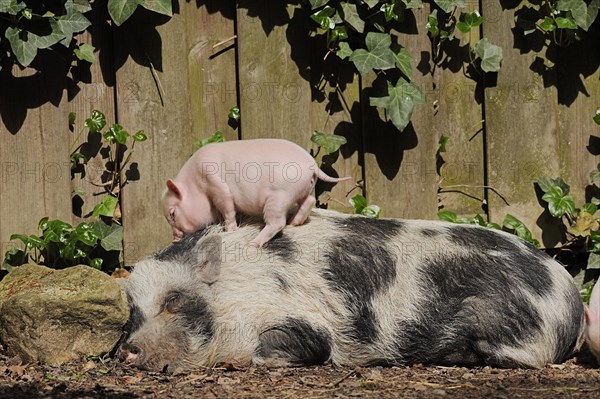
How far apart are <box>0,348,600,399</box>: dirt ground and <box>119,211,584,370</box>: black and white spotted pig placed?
0.32ft

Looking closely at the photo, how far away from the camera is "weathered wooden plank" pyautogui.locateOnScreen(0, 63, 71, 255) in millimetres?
5988

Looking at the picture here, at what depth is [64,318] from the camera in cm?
498

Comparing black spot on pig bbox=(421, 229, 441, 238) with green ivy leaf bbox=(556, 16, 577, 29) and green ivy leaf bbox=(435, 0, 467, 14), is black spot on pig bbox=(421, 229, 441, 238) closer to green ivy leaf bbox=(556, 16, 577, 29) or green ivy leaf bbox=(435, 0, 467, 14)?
green ivy leaf bbox=(435, 0, 467, 14)

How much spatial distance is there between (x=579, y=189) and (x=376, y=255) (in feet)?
6.69

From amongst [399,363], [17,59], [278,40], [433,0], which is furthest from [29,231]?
[433,0]

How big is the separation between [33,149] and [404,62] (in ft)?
7.55

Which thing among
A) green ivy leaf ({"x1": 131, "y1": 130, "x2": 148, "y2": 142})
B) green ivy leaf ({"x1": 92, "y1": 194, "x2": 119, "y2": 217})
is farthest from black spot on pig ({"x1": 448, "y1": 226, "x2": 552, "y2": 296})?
green ivy leaf ({"x1": 92, "y1": 194, "x2": 119, "y2": 217})

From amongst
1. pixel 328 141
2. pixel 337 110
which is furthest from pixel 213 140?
pixel 337 110

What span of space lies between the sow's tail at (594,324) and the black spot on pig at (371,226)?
1051mm

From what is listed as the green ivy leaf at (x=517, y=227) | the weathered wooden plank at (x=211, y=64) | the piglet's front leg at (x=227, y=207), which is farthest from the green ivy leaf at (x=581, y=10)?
the piglet's front leg at (x=227, y=207)

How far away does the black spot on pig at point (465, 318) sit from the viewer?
5.08 metres

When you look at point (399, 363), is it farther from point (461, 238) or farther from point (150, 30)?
point (150, 30)

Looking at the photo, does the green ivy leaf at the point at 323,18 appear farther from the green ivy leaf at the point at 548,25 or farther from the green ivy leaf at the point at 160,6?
the green ivy leaf at the point at 548,25

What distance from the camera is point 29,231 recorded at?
6055 mm
